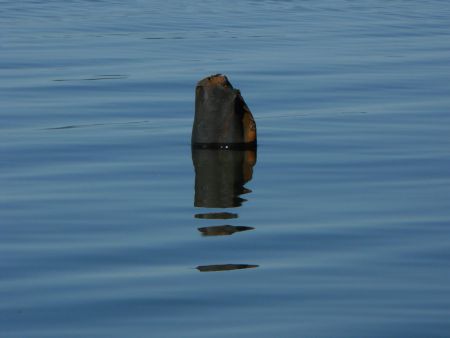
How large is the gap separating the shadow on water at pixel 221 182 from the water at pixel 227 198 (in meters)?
0.04

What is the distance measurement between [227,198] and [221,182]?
771 millimetres

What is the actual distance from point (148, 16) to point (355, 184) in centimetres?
2141

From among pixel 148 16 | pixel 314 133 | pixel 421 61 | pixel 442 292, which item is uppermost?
pixel 148 16

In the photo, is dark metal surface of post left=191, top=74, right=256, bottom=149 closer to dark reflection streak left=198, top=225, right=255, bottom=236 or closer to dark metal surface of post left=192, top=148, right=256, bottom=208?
dark metal surface of post left=192, top=148, right=256, bottom=208

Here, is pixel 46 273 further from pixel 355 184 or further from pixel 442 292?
pixel 355 184

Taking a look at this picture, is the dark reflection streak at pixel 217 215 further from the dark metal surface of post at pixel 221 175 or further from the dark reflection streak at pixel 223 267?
the dark reflection streak at pixel 223 267

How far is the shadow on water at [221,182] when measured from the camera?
10.2 meters

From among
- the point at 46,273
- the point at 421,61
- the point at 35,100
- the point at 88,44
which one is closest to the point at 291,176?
the point at 46,273

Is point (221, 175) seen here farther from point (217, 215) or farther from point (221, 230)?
point (221, 230)

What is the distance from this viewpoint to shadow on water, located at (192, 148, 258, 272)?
33.6 feet

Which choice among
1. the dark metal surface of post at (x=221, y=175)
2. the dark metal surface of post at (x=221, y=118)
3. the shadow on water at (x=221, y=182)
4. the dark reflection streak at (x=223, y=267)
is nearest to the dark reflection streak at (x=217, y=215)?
the shadow on water at (x=221, y=182)

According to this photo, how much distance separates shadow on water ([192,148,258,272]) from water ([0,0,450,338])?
0.04 metres

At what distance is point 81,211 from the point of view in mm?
10844

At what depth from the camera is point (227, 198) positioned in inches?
454
